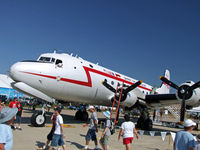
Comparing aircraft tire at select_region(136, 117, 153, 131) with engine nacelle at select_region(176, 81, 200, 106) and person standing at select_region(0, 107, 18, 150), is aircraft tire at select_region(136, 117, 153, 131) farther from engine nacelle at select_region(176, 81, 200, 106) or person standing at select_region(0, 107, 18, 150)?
person standing at select_region(0, 107, 18, 150)

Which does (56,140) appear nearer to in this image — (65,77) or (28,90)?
(28,90)

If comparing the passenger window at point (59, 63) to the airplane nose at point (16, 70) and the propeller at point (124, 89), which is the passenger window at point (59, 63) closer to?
the airplane nose at point (16, 70)

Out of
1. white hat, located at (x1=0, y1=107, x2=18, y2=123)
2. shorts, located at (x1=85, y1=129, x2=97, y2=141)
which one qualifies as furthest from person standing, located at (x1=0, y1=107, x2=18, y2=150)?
shorts, located at (x1=85, y1=129, x2=97, y2=141)

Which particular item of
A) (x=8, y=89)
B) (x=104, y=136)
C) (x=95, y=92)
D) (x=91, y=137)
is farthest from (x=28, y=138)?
(x=8, y=89)

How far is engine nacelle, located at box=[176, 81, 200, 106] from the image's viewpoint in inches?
440

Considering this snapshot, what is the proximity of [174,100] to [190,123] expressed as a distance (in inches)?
394

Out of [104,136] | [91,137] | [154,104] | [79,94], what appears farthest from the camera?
[154,104]

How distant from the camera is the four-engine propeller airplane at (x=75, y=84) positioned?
952 cm

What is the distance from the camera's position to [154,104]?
14.1 m

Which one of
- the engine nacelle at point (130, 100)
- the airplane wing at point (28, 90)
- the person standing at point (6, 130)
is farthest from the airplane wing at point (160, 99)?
the person standing at point (6, 130)

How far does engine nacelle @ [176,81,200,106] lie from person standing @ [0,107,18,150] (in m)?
10.4

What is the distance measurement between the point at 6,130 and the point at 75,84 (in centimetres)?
844

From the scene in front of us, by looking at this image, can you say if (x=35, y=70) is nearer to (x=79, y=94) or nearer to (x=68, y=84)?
(x=68, y=84)

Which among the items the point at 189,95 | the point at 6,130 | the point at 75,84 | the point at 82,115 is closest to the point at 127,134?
the point at 6,130
